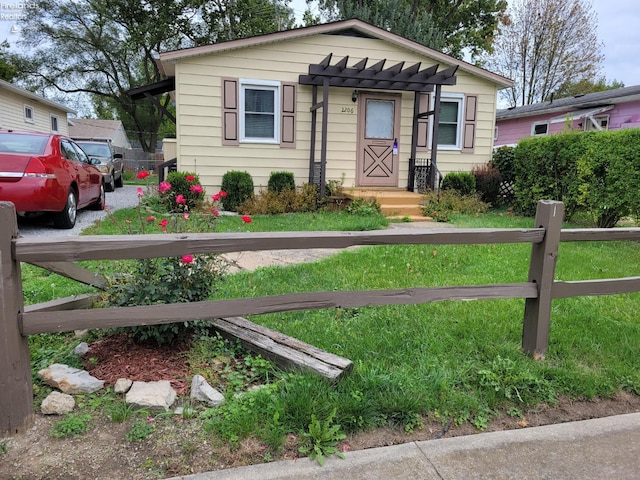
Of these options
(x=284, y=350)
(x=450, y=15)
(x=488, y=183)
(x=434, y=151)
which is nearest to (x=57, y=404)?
(x=284, y=350)

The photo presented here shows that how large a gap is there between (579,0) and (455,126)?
Result: 18.5m

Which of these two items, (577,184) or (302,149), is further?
(302,149)

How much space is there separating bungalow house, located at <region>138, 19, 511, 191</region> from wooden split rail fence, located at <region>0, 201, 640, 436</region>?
8028mm

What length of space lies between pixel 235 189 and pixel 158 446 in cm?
877

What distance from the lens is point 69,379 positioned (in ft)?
8.54

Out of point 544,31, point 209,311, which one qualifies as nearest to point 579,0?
point 544,31

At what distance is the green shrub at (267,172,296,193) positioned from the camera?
10.9 metres

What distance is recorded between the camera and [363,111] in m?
11.8

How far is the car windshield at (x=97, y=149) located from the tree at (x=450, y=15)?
11.6 m

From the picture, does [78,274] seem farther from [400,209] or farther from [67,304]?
[400,209]

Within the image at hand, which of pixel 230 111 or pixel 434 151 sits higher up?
pixel 230 111

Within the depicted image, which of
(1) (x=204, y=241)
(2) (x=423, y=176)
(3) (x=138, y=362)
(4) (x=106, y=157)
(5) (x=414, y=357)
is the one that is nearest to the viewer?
(1) (x=204, y=241)

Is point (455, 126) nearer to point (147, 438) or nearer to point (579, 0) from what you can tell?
point (147, 438)

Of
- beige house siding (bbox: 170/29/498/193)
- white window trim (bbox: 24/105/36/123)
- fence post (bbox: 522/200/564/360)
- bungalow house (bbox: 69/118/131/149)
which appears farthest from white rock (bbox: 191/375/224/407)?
bungalow house (bbox: 69/118/131/149)
